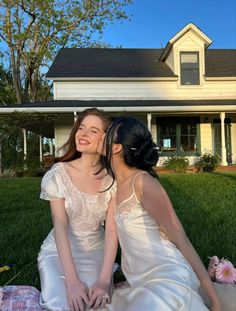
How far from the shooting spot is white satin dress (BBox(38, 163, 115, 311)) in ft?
9.20

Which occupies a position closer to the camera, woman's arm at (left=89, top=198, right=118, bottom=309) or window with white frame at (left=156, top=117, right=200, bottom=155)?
woman's arm at (left=89, top=198, right=118, bottom=309)

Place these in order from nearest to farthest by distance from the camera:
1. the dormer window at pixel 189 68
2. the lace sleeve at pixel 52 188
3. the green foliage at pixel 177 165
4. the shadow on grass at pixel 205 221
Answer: the lace sleeve at pixel 52 188 < the shadow on grass at pixel 205 221 < the green foliage at pixel 177 165 < the dormer window at pixel 189 68

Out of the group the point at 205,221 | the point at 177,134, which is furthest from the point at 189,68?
the point at 205,221

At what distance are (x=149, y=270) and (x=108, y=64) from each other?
706 inches

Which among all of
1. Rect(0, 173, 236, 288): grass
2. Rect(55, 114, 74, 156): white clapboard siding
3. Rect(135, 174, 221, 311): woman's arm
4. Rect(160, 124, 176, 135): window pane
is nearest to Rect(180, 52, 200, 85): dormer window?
Rect(160, 124, 176, 135): window pane

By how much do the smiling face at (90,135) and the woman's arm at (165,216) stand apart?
1.98 feet

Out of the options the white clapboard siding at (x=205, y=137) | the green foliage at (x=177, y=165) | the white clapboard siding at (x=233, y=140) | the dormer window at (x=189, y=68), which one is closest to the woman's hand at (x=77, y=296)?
the green foliage at (x=177, y=165)

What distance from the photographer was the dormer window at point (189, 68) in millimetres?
18859

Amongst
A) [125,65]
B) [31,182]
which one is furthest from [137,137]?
[125,65]

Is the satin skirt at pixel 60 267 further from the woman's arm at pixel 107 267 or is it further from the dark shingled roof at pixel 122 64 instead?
the dark shingled roof at pixel 122 64

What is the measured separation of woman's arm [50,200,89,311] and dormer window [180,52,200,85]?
54.5ft

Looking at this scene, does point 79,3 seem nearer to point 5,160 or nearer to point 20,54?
point 20,54

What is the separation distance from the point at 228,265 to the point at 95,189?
3.63 feet

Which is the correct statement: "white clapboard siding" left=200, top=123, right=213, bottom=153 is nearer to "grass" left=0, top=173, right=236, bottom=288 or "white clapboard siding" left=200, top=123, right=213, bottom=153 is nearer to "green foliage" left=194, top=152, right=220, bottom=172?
"green foliage" left=194, top=152, right=220, bottom=172
